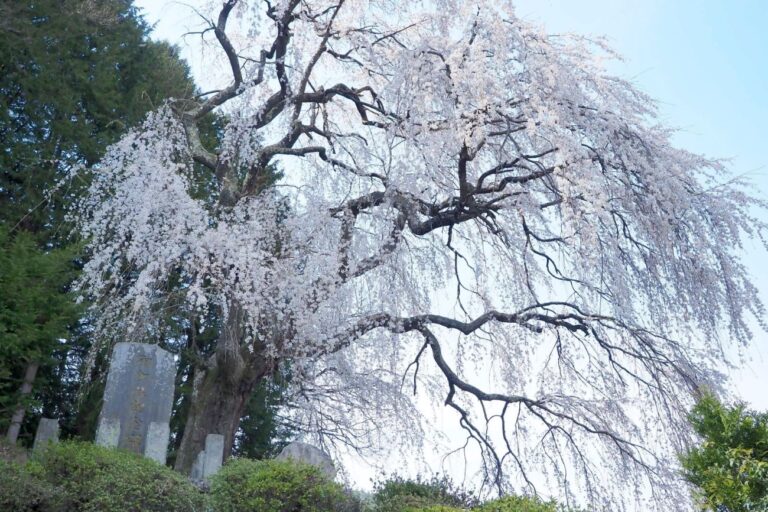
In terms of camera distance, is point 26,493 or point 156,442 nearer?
point 26,493

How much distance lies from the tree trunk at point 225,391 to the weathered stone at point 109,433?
1.61 metres

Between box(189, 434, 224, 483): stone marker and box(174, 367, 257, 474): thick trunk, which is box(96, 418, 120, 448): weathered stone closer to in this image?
box(189, 434, 224, 483): stone marker

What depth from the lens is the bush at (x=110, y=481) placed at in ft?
21.9

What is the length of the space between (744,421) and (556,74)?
4565 mm

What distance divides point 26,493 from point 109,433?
171 centimetres

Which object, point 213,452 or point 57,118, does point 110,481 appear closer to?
point 213,452

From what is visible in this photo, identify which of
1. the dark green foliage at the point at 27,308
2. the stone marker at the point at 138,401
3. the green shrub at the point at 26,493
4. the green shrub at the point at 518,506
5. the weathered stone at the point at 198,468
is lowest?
the green shrub at the point at 518,506

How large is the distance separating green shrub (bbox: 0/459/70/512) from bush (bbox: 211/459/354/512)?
1397mm

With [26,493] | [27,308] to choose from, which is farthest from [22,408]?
[26,493]

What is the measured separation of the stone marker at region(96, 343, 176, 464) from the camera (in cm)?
828

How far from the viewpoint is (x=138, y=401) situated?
27.6 feet

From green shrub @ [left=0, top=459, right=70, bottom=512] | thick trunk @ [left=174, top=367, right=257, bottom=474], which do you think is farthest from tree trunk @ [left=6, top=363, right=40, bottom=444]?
green shrub @ [left=0, top=459, right=70, bottom=512]

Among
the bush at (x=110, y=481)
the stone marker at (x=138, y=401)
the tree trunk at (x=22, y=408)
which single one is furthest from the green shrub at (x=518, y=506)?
the tree trunk at (x=22, y=408)

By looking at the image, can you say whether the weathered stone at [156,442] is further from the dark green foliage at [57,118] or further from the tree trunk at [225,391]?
the dark green foliage at [57,118]
